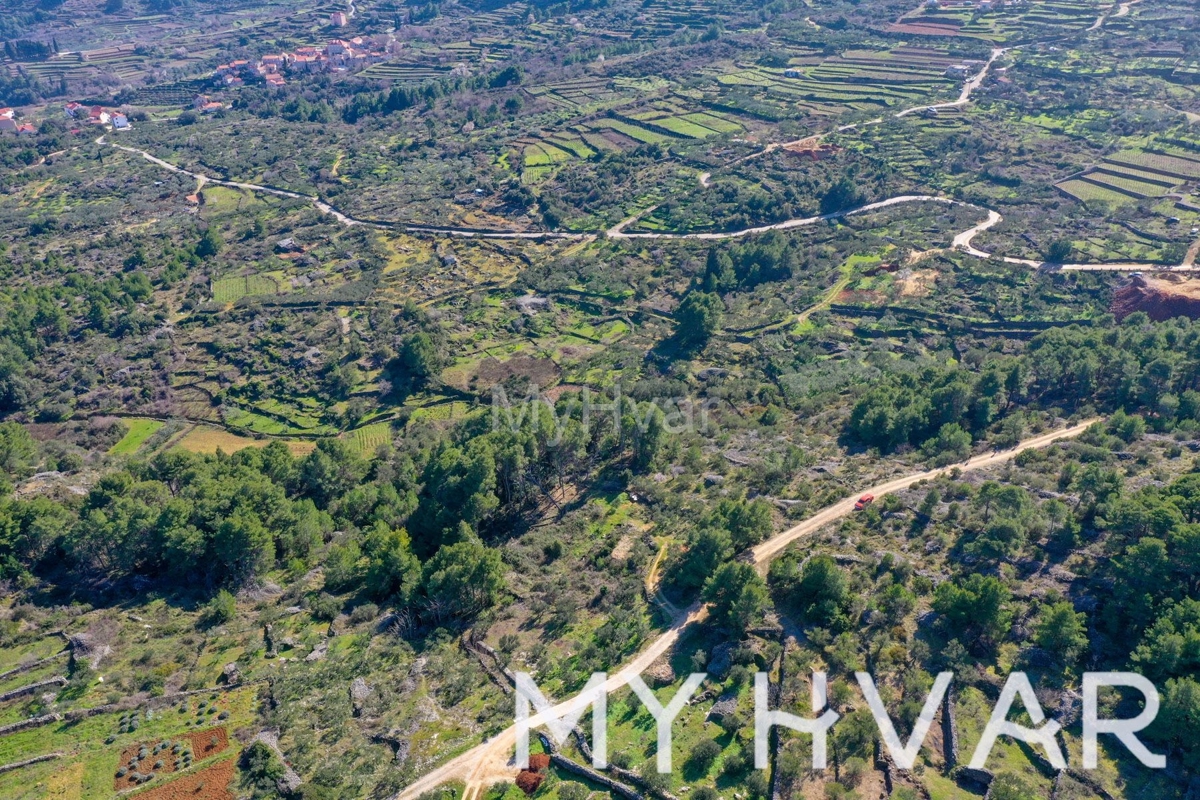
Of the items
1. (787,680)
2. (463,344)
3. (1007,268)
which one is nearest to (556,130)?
(463,344)

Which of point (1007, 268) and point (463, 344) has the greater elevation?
point (1007, 268)

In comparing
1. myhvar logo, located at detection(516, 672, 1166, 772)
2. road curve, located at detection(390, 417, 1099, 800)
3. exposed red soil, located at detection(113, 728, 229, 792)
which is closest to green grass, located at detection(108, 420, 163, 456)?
exposed red soil, located at detection(113, 728, 229, 792)

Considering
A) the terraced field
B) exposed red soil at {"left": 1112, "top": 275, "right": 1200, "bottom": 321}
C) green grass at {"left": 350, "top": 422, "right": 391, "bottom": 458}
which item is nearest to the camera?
green grass at {"left": 350, "top": 422, "right": 391, "bottom": 458}

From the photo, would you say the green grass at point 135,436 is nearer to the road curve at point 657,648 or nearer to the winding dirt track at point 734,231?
the winding dirt track at point 734,231

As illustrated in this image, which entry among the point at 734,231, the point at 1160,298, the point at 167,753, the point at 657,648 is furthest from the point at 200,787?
the point at 734,231

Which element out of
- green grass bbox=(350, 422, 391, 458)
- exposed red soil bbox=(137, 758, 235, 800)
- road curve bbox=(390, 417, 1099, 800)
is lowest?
green grass bbox=(350, 422, 391, 458)

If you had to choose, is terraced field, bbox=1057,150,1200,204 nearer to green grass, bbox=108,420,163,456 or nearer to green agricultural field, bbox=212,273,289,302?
green agricultural field, bbox=212,273,289,302

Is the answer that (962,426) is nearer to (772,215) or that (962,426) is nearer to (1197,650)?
(1197,650)
